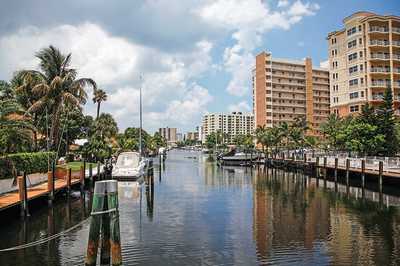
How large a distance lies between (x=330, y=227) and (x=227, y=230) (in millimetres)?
6168

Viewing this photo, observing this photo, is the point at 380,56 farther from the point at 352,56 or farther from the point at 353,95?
the point at 353,95

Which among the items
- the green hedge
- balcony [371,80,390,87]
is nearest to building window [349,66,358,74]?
balcony [371,80,390,87]

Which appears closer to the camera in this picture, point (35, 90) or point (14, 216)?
point (14, 216)

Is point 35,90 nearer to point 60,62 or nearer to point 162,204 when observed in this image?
point 60,62

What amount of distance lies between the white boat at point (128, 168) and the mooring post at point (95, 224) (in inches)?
1335

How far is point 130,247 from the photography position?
18.2m

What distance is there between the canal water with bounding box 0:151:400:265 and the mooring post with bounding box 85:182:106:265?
327cm

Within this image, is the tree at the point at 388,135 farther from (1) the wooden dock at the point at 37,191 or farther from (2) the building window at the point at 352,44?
(1) the wooden dock at the point at 37,191

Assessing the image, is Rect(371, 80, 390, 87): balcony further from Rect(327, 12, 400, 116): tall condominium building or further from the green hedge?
the green hedge

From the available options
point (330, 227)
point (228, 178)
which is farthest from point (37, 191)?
point (228, 178)

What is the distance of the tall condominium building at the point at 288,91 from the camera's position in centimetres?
13988

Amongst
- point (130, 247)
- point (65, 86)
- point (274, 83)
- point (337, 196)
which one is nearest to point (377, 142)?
point (337, 196)

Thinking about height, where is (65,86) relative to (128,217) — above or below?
above

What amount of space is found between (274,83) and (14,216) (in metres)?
125
